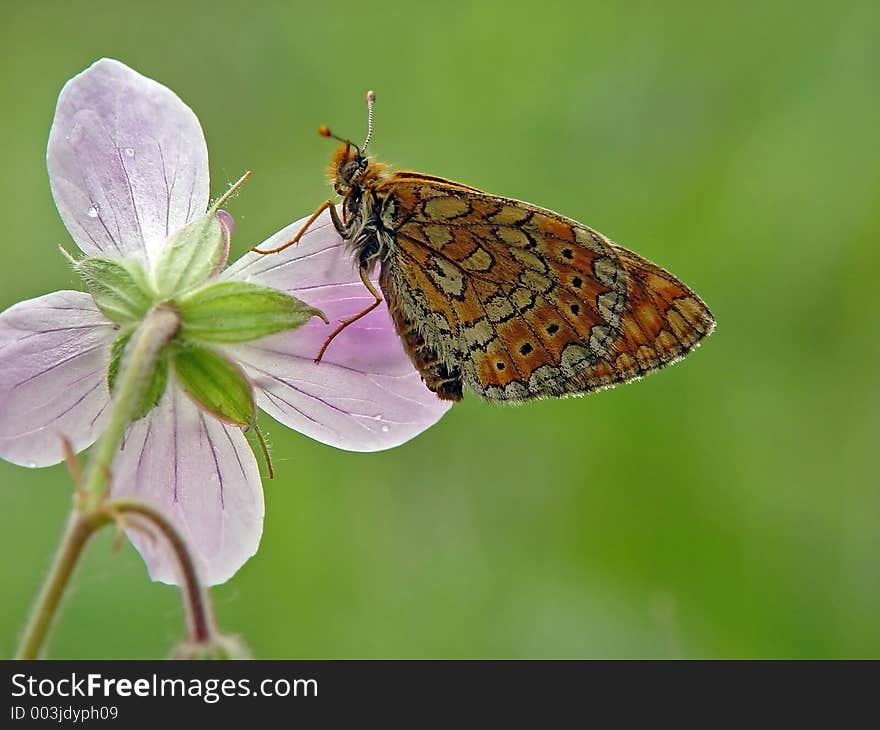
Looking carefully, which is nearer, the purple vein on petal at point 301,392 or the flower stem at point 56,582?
the flower stem at point 56,582

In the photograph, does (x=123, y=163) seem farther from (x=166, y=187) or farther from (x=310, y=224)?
(x=310, y=224)

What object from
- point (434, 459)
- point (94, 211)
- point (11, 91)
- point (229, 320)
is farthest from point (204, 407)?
point (11, 91)

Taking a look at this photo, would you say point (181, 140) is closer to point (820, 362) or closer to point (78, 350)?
point (78, 350)

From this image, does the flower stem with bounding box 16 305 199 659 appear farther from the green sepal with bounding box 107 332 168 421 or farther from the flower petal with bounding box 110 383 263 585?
the flower petal with bounding box 110 383 263 585

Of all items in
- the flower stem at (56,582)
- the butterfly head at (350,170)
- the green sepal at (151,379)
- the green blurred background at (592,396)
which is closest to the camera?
the flower stem at (56,582)

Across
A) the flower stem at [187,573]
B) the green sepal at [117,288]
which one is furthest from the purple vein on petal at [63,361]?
the flower stem at [187,573]

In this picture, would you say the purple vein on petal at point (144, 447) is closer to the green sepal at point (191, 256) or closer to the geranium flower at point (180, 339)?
the geranium flower at point (180, 339)
